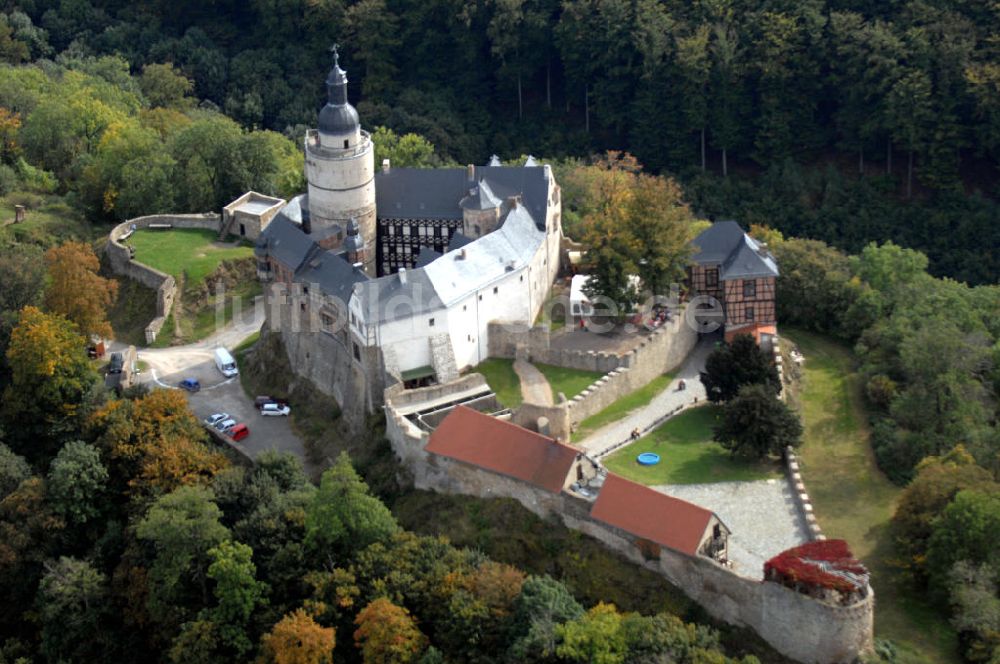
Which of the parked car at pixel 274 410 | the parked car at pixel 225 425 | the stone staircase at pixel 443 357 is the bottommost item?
the parked car at pixel 225 425

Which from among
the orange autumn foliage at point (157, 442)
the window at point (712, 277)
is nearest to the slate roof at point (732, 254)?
the window at point (712, 277)

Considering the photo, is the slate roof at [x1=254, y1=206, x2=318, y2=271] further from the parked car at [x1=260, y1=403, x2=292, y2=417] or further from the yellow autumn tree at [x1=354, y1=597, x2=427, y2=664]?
the yellow autumn tree at [x1=354, y1=597, x2=427, y2=664]

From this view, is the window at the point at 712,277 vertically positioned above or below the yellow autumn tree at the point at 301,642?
above

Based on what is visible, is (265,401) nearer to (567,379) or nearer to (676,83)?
(567,379)

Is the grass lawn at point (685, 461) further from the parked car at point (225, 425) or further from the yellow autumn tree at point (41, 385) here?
the yellow autumn tree at point (41, 385)

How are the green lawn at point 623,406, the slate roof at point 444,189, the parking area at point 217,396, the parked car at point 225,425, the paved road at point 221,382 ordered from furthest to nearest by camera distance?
the slate roof at point 444,189, the parked car at point 225,425, the paved road at point 221,382, the parking area at point 217,396, the green lawn at point 623,406

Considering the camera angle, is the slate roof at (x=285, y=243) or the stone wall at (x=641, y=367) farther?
the slate roof at (x=285, y=243)

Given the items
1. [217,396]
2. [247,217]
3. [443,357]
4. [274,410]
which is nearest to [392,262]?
[274,410]

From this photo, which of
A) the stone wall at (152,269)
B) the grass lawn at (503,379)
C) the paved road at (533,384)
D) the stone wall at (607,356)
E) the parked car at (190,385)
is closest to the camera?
the paved road at (533,384)
